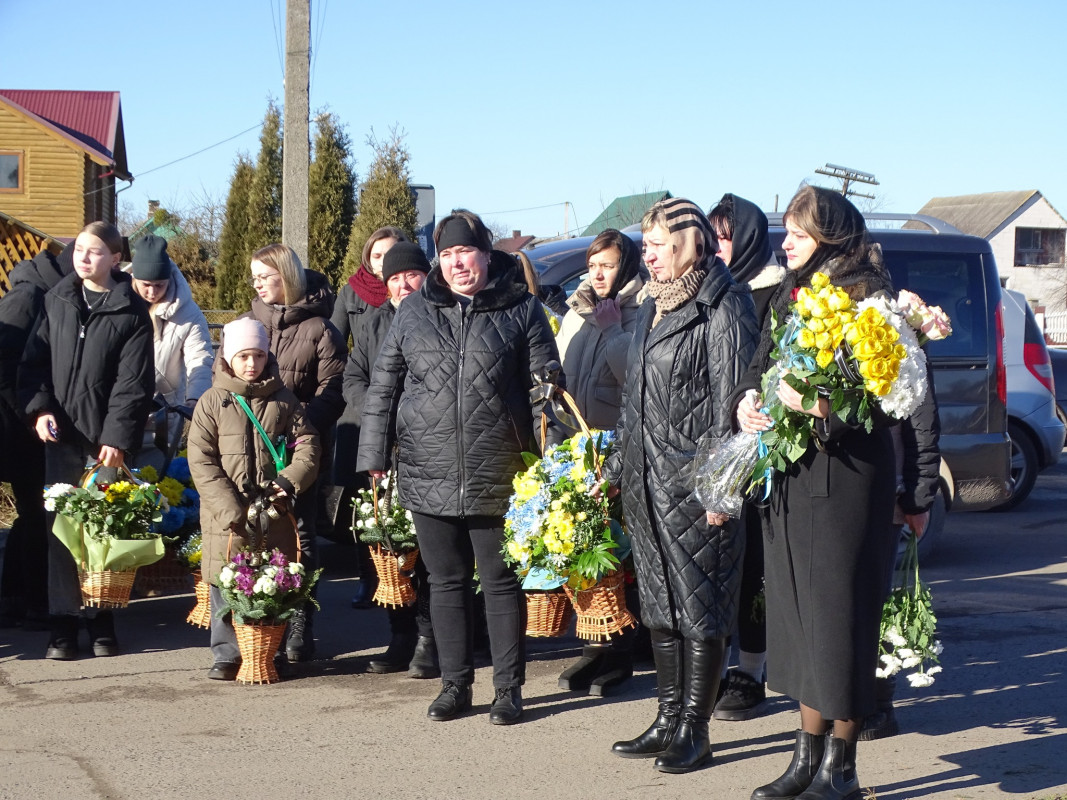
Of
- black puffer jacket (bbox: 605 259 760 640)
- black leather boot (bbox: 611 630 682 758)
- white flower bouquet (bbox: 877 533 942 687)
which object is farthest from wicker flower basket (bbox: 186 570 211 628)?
white flower bouquet (bbox: 877 533 942 687)

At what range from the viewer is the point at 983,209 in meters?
59.1

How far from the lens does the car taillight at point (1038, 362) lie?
33.2 ft

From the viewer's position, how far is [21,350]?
611cm

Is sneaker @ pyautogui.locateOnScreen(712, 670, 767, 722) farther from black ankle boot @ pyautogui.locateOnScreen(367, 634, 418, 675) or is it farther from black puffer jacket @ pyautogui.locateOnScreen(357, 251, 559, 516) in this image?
black ankle boot @ pyautogui.locateOnScreen(367, 634, 418, 675)

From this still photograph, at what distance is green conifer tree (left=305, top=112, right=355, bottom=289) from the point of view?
719 inches

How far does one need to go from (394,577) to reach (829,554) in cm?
248

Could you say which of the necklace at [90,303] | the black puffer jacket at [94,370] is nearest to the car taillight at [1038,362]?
the black puffer jacket at [94,370]

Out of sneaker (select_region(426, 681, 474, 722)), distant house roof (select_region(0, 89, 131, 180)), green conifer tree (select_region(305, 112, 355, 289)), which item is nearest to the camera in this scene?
sneaker (select_region(426, 681, 474, 722))

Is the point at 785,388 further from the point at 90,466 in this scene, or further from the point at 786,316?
the point at 90,466

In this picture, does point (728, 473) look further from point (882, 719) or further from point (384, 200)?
point (384, 200)

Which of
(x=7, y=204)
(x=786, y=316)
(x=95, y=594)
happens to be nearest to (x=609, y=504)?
(x=786, y=316)

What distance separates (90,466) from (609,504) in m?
2.62

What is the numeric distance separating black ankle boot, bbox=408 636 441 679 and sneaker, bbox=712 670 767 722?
4.47 ft

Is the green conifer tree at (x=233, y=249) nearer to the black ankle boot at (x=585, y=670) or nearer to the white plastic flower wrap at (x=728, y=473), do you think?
the black ankle boot at (x=585, y=670)
